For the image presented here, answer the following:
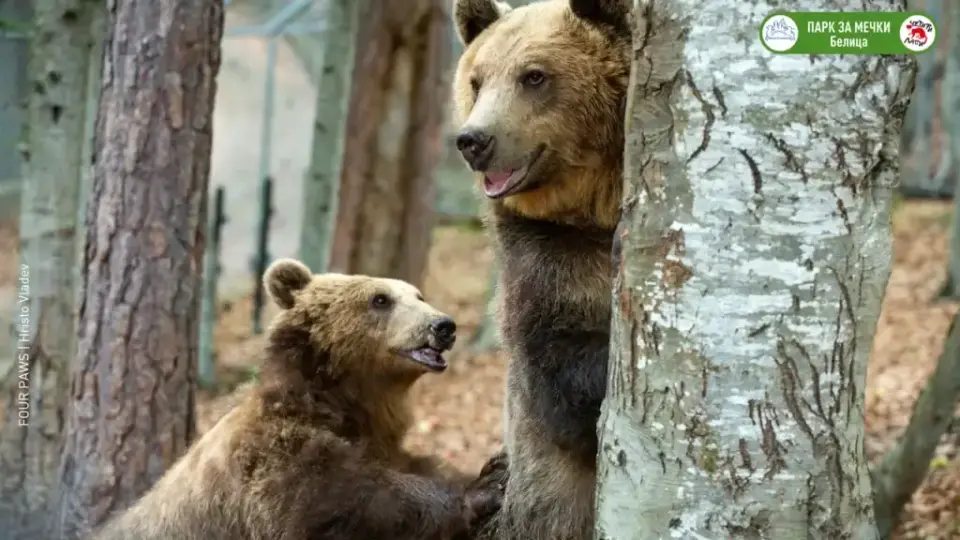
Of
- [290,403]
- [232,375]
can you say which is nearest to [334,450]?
[290,403]

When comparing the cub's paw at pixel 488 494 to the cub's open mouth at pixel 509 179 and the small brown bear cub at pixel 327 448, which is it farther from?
the cub's open mouth at pixel 509 179

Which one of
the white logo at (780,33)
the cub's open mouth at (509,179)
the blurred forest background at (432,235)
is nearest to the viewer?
the white logo at (780,33)

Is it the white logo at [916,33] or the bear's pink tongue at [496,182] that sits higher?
the white logo at [916,33]

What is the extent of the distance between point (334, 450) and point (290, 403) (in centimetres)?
35

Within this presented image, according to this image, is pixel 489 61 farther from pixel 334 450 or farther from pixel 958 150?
pixel 958 150

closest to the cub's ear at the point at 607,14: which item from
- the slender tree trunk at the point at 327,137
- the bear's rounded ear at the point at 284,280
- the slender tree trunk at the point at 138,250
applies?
the bear's rounded ear at the point at 284,280

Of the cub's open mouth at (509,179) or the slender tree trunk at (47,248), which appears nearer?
the cub's open mouth at (509,179)

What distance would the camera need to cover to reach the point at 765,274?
9.02 feet

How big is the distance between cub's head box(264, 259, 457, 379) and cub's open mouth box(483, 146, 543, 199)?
152 cm

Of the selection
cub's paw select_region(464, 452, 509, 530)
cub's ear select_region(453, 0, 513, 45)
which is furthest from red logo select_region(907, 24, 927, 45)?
cub's paw select_region(464, 452, 509, 530)

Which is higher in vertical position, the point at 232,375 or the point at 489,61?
the point at 489,61

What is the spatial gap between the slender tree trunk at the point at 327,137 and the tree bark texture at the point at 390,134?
1258 millimetres

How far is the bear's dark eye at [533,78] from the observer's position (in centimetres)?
388

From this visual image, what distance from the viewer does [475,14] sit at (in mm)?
4262
